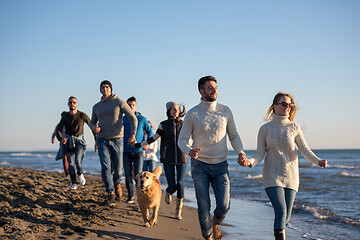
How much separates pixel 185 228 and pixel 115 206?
1.55m

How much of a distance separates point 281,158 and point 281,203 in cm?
50

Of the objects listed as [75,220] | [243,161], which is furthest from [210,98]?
[75,220]

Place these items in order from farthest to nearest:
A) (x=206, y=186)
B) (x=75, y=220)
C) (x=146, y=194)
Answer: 1. (x=146, y=194)
2. (x=75, y=220)
3. (x=206, y=186)

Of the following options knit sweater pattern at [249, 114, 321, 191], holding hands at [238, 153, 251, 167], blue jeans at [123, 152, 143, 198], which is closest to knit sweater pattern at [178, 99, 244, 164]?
holding hands at [238, 153, 251, 167]

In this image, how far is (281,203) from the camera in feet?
12.5

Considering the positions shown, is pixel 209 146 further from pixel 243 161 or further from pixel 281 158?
pixel 281 158

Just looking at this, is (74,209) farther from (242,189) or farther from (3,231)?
(242,189)

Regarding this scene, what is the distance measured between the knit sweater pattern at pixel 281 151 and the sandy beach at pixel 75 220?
1.74 meters

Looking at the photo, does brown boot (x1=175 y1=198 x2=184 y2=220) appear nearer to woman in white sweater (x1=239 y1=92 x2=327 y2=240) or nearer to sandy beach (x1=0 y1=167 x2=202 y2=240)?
sandy beach (x1=0 y1=167 x2=202 y2=240)

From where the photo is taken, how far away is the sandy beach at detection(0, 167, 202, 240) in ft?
14.1

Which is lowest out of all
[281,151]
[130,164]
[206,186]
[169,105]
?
[130,164]

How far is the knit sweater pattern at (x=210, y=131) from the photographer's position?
4.02m

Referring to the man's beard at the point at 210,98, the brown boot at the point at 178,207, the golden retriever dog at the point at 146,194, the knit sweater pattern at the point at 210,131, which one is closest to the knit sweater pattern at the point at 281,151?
the knit sweater pattern at the point at 210,131

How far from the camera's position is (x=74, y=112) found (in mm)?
8016
